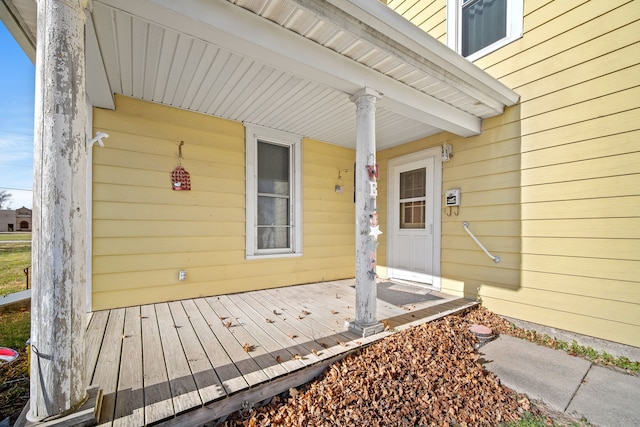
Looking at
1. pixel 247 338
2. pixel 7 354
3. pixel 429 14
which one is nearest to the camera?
pixel 7 354

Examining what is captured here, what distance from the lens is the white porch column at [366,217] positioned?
7.77 feet

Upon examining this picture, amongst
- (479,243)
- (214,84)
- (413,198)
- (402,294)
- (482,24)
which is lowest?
(402,294)

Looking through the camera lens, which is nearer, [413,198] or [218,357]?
[218,357]

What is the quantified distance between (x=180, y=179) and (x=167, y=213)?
17.7 inches

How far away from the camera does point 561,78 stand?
2.76 metres

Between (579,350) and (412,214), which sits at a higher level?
(412,214)

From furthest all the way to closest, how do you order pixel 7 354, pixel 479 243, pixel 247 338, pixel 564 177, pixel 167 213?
pixel 479 243 → pixel 167 213 → pixel 564 177 → pixel 247 338 → pixel 7 354

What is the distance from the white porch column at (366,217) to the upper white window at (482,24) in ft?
7.31

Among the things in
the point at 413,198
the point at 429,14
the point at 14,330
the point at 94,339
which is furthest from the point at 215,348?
the point at 429,14

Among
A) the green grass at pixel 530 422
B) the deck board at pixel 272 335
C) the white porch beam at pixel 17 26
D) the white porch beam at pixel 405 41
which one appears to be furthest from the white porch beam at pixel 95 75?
the green grass at pixel 530 422

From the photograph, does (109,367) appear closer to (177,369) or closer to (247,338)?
(177,369)

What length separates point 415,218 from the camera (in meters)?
4.31

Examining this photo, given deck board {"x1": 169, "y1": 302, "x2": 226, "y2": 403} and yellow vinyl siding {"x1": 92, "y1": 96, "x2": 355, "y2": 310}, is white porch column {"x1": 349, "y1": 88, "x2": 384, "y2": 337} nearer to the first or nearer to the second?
deck board {"x1": 169, "y1": 302, "x2": 226, "y2": 403}

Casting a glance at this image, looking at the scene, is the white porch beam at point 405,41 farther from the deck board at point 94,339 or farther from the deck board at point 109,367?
the deck board at point 94,339
